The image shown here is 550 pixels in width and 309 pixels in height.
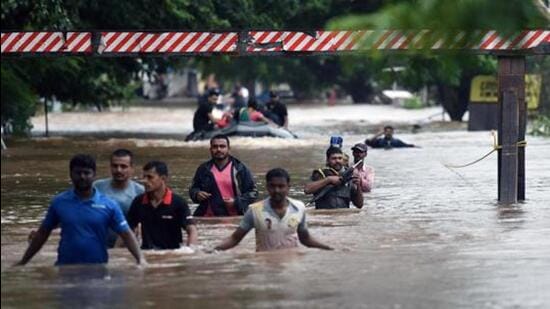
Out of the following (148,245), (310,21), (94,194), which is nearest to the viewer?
(94,194)

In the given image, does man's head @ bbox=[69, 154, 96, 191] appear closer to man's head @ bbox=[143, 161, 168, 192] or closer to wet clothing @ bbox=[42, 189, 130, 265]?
wet clothing @ bbox=[42, 189, 130, 265]

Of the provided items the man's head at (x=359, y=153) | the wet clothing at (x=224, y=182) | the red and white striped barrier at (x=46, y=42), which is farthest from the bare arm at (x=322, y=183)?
→ the red and white striped barrier at (x=46, y=42)

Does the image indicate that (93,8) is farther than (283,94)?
No

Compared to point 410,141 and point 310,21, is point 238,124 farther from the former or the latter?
point 310,21

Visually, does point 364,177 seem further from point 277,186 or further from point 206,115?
point 206,115

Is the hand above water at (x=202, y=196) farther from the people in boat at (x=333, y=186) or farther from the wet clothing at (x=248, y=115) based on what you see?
the wet clothing at (x=248, y=115)

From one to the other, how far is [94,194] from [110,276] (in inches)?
27.8

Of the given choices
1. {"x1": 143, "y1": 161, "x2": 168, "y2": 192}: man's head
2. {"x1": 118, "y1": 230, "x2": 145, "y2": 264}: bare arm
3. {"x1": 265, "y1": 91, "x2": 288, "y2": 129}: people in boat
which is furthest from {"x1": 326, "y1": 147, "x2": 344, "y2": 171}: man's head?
{"x1": 265, "y1": 91, "x2": 288, "y2": 129}: people in boat

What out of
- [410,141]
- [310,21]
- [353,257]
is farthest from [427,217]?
[310,21]

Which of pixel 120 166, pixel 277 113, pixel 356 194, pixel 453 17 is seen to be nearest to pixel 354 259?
pixel 120 166

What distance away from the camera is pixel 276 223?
42.4ft

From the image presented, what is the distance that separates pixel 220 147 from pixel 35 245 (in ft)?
15.4

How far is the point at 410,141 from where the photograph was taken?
4028 centimetres

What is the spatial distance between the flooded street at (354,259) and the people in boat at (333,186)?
0.15 m
